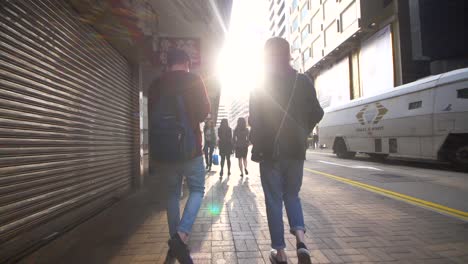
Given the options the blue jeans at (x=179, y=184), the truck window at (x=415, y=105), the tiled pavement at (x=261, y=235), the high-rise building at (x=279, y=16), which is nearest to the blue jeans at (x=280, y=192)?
the tiled pavement at (x=261, y=235)

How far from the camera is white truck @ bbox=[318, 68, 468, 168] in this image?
9.66 metres

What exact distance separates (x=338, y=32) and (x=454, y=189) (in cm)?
2676

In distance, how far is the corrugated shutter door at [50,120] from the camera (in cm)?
295

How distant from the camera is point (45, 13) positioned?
362cm

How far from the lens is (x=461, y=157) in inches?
380

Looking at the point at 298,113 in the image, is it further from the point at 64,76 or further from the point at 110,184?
the point at 110,184

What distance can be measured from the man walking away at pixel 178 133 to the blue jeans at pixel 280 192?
62 cm

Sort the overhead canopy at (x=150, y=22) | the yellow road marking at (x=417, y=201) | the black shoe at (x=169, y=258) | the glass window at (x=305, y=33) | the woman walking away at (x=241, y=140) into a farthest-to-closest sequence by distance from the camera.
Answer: the glass window at (x=305, y=33) → the woman walking away at (x=241, y=140) → the overhead canopy at (x=150, y=22) → the yellow road marking at (x=417, y=201) → the black shoe at (x=169, y=258)

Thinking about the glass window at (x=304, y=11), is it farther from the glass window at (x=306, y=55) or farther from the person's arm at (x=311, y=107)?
→ the person's arm at (x=311, y=107)

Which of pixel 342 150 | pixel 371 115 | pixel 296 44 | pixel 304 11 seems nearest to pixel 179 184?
pixel 371 115

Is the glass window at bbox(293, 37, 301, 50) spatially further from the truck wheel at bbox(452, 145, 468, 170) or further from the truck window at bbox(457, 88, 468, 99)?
the truck wheel at bbox(452, 145, 468, 170)

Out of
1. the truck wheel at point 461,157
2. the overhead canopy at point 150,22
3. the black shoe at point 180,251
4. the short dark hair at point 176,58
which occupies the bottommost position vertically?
the black shoe at point 180,251

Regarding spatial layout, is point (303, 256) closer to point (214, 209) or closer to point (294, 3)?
point (214, 209)

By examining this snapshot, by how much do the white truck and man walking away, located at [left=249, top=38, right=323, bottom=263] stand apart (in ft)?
30.7
